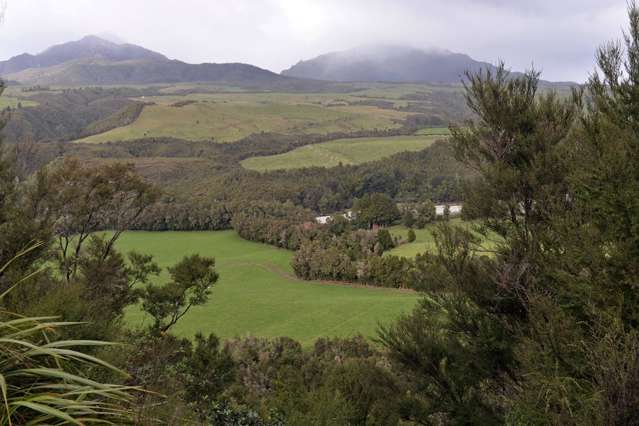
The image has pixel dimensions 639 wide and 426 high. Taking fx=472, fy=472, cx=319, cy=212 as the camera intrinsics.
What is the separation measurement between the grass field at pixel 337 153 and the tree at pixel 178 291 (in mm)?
89888

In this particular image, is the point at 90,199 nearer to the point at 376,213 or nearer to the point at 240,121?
the point at 376,213

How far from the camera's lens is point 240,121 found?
524ft

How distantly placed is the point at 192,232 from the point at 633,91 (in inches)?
2784

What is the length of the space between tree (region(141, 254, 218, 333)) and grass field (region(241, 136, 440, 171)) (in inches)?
3539

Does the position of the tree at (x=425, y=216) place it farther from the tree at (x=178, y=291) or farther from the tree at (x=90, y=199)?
the tree at (x=178, y=291)

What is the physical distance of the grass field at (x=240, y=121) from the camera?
13988cm

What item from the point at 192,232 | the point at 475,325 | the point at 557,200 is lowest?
the point at 192,232

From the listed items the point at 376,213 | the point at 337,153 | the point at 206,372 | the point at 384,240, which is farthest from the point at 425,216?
the point at 206,372

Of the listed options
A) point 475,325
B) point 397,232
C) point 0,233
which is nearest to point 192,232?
point 397,232

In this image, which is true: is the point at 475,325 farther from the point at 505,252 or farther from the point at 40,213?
the point at 40,213

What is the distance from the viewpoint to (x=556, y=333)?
27.5ft

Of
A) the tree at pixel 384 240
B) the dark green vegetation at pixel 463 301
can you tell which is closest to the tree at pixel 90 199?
the dark green vegetation at pixel 463 301

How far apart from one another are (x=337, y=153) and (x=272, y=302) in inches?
3023

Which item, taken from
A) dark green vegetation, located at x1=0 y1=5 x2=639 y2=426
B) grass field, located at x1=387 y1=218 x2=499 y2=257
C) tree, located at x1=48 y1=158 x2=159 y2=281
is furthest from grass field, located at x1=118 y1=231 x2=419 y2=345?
tree, located at x1=48 y1=158 x2=159 y2=281
